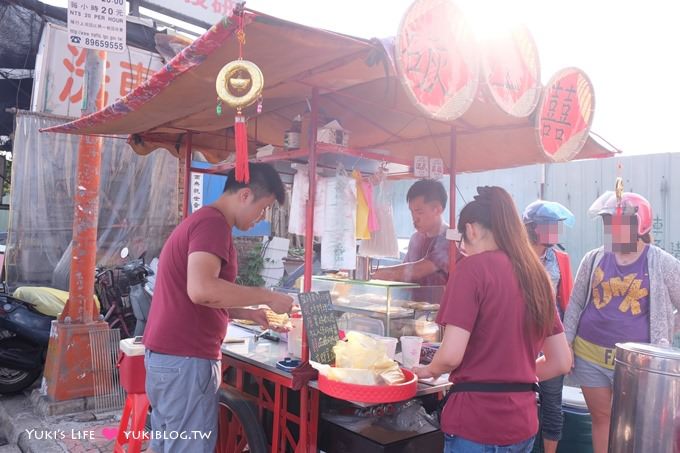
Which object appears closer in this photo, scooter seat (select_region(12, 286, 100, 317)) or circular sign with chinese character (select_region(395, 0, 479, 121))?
circular sign with chinese character (select_region(395, 0, 479, 121))

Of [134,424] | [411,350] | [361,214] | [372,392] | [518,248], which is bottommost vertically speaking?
[134,424]

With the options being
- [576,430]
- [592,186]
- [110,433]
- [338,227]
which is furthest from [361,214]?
[592,186]

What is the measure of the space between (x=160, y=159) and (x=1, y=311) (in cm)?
378

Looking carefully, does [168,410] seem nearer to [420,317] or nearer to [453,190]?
[420,317]

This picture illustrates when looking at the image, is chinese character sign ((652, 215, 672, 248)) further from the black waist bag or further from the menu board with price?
the menu board with price

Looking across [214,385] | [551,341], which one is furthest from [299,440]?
[551,341]

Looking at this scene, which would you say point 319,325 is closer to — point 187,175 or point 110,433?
point 187,175

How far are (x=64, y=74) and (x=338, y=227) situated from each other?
5974 millimetres

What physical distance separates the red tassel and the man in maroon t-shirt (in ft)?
0.65

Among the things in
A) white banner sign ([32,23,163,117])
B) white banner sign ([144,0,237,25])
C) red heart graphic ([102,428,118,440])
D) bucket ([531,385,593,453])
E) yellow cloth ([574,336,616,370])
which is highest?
white banner sign ([144,0,237,25])

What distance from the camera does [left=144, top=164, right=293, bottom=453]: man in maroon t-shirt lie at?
228 centimetres

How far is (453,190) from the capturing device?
142 inches

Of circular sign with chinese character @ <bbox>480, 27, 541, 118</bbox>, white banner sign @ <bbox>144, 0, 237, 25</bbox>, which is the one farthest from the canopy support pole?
circular sign with chinese character @ <bbox>480, 27, 541, 118</bbox>

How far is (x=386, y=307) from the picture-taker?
9.51 ft
